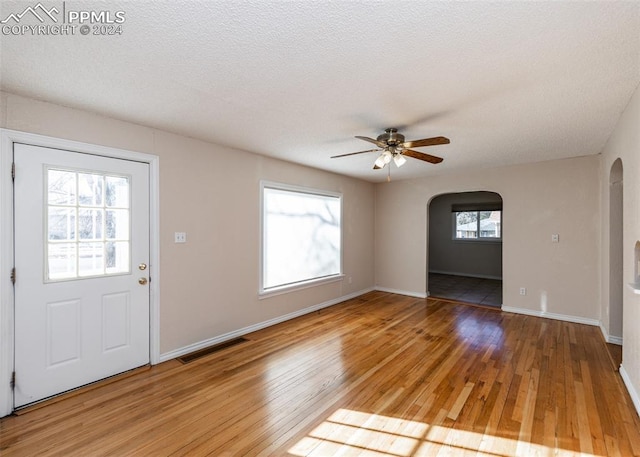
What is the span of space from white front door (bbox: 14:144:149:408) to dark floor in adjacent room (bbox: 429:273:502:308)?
533 cm

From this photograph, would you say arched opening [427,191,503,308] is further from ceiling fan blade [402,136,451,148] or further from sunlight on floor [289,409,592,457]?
sunlight on floor [289,409,592,457]

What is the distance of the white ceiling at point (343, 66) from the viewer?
4.71 feet

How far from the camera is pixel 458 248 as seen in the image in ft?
28.4

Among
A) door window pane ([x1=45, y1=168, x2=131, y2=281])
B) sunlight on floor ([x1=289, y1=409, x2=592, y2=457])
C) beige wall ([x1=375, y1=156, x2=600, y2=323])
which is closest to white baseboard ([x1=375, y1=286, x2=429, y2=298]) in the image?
beige wall ([x1=375, y1=156, x2=600, y2=323])

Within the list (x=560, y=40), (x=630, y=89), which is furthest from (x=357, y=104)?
(x=630, y=89)

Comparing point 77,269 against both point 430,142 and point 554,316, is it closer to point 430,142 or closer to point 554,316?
point 430,142

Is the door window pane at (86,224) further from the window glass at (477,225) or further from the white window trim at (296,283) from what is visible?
the window glass at (477,225)

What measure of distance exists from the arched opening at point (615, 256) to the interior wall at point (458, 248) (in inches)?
169

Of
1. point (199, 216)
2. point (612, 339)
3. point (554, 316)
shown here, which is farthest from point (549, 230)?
point (199, 216)

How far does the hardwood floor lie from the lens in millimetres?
1929

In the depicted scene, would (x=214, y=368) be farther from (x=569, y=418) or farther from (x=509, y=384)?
(x=569, y=418)

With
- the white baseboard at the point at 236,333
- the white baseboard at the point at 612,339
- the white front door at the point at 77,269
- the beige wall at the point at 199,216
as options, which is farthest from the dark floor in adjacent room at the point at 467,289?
the white front door at the point at 77,269

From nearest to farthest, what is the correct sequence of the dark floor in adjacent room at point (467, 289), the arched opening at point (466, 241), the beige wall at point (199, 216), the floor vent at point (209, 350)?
the beige wall at point (199, 216) < the floor vent at point (209, 350) < the dark floor in adjacent room at point (467, 289) < the arched opening at point (466, 241)

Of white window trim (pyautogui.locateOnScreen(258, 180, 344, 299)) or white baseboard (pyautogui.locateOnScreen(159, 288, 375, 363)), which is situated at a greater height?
white window trim (pyautogui.locateOnScreen(258, 180, 344, 299))
